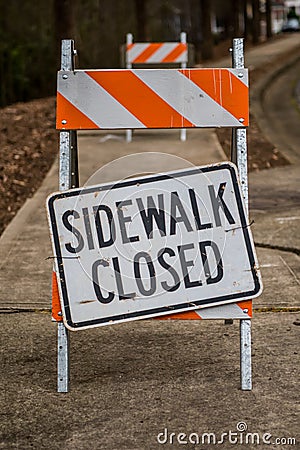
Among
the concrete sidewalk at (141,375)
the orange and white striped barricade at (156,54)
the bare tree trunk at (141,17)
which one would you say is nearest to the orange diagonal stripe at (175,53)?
Result: the orange and white striped barricade at (156,54)

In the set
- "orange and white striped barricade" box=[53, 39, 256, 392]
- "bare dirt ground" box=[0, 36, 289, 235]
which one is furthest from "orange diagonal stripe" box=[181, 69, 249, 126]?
"bare dirt ground" box=[0, 36, 289, 235]

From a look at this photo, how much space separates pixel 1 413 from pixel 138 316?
791 millimetres

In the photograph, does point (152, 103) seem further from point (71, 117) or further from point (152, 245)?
point (152, 245)

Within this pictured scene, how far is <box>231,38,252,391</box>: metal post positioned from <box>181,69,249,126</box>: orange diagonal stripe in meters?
0.08

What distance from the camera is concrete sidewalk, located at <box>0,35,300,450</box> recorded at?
399 cm

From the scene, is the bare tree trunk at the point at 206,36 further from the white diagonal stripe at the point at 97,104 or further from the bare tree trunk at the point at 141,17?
the white diagonal stripe at the point at 97,104

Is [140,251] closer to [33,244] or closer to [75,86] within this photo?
[75,86]

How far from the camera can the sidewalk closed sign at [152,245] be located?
4.52 m

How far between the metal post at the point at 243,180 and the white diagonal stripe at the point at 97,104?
48 centimetres

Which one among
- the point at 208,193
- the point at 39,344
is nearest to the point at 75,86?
the point at 208,193

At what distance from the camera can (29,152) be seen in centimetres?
1238

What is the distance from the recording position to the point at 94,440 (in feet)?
12.7

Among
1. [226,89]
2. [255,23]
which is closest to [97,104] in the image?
[226,89]

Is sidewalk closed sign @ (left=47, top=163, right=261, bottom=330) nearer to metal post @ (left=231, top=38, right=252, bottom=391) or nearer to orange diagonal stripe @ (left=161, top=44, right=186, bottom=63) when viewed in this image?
metal post @ (left=231, top=38, right=252, bottom=391)
